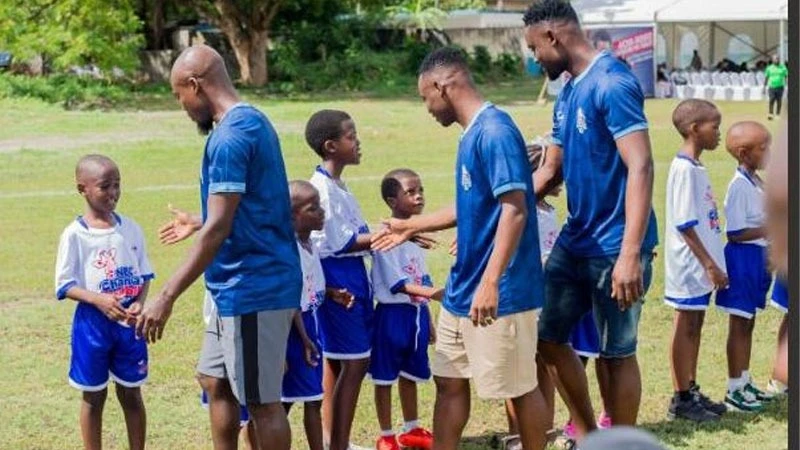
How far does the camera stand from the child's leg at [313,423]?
623 centimetres

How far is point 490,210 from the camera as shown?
224 inches

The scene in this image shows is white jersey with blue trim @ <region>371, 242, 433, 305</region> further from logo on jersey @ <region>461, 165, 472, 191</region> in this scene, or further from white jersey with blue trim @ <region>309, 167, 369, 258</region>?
logo on jersey @ <region>461, 165, 472, 191</region>

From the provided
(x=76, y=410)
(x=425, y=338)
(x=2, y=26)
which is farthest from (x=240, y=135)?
(x=2, y=26)

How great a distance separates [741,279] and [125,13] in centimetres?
3273

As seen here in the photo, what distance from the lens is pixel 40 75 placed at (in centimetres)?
4062

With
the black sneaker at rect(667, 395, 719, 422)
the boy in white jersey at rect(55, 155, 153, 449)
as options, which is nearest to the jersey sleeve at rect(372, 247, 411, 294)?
the boy in white jersey at rect(55, 155, 153, 449)

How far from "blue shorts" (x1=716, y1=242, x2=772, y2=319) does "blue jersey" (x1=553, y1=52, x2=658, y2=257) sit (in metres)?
1.88

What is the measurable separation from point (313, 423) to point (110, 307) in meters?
0.99

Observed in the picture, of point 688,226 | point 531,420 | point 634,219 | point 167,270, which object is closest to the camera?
point 634,219

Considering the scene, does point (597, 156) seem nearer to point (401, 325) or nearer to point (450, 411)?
point (450, 411)

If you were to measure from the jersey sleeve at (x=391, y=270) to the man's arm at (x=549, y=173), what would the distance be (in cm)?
75

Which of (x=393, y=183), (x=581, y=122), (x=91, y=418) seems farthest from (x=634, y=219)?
(x=91, y=418)

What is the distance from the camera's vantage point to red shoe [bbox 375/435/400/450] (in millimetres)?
6805

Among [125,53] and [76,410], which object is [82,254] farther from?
[125,53]
